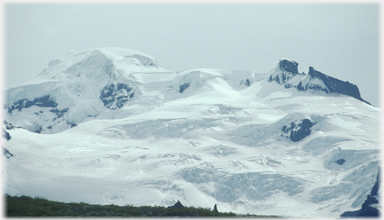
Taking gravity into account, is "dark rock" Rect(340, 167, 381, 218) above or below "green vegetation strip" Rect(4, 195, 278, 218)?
below

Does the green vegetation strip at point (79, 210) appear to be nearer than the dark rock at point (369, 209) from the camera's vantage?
Yes

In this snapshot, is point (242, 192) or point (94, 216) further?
point (242, 192)

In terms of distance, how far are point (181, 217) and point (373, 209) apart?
357 ft

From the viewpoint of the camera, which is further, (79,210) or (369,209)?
(369,209)

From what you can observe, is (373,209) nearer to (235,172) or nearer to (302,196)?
(302,196)

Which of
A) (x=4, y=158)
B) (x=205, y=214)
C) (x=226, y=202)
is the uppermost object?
(x=205, y=214)

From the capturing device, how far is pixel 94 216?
1147 inches

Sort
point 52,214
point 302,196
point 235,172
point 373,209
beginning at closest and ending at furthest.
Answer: point 52,214 → point 373,209 → point 302,196 → point 235,172

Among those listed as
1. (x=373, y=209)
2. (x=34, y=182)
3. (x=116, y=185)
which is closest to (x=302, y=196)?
(x=373, y=209)

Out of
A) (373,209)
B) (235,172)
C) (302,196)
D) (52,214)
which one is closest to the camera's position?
(52,214)

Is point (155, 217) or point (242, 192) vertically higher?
point (155, 217)

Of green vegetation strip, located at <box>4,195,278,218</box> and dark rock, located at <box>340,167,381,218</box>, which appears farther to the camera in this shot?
dark rock, located at <box>340,167,381,218</box>

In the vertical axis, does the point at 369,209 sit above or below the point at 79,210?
below

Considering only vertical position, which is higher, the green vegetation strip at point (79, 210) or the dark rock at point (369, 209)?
the green vegetation strip at point (79, 210)
